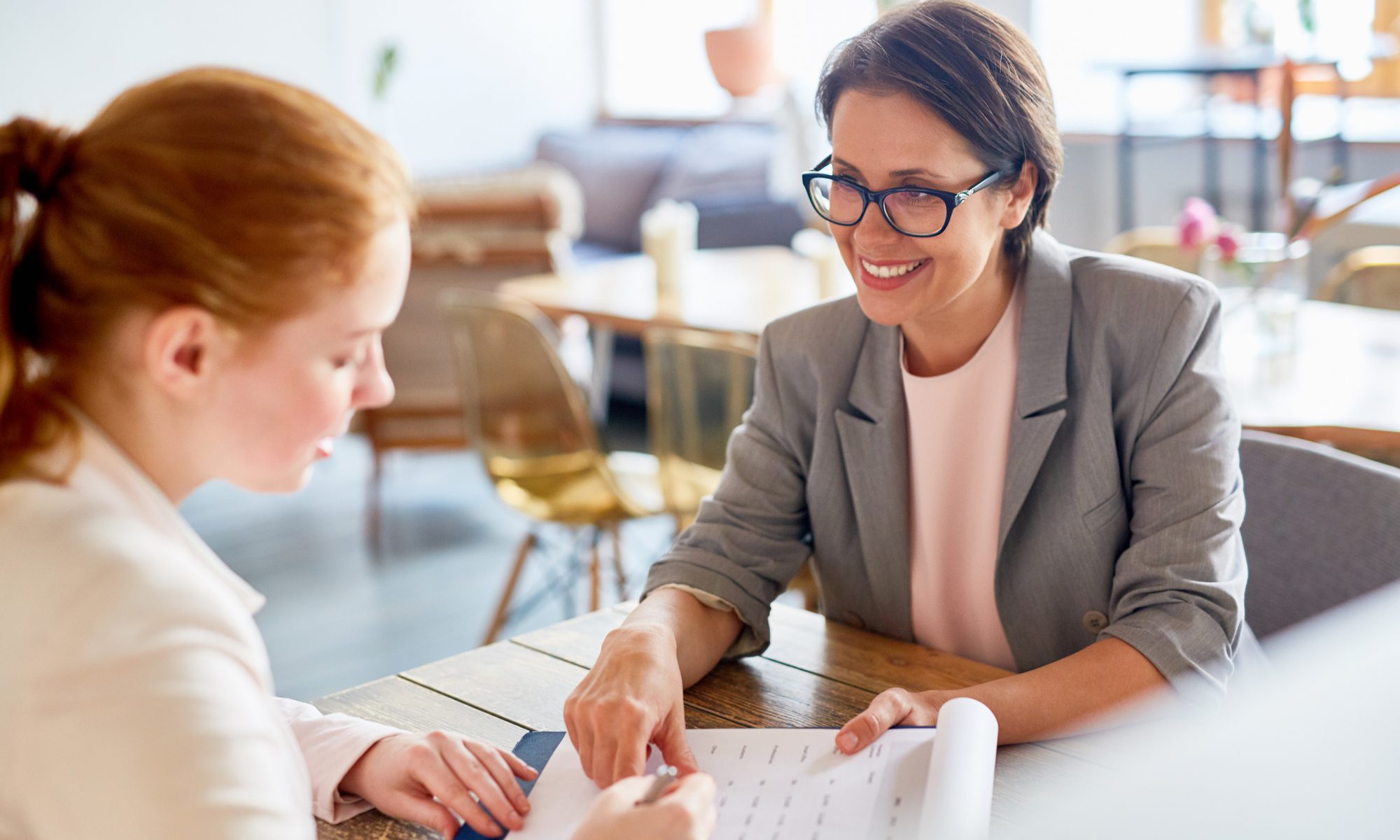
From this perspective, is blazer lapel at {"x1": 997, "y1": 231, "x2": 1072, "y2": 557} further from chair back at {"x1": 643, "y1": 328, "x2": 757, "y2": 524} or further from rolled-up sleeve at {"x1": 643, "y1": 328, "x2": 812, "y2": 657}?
chair back at {"x1": 643, "y1": 328, "x2": 757, "y2": 524}

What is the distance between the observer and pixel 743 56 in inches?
237

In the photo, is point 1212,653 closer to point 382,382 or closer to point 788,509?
point 788,509

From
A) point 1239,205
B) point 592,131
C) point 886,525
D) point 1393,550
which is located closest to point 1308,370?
point 1393,550

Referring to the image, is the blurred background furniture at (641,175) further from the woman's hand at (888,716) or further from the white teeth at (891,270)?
the woman's hand at (888,716)

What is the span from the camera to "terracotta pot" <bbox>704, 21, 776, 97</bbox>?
599 centimetres

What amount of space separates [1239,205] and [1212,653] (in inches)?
163

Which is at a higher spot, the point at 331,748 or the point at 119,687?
the point at 119,687

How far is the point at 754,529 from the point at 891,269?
0.97 ft

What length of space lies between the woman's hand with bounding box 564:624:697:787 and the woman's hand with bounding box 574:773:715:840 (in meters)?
0.22

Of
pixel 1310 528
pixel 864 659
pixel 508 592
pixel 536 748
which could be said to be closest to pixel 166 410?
pixel 536 748

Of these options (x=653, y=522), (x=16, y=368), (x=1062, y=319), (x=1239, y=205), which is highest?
(x=16, y=368)

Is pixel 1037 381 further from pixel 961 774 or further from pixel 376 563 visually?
pixel 376 563

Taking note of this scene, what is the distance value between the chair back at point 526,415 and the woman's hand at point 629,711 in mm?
1758

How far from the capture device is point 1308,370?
7.11 ft
